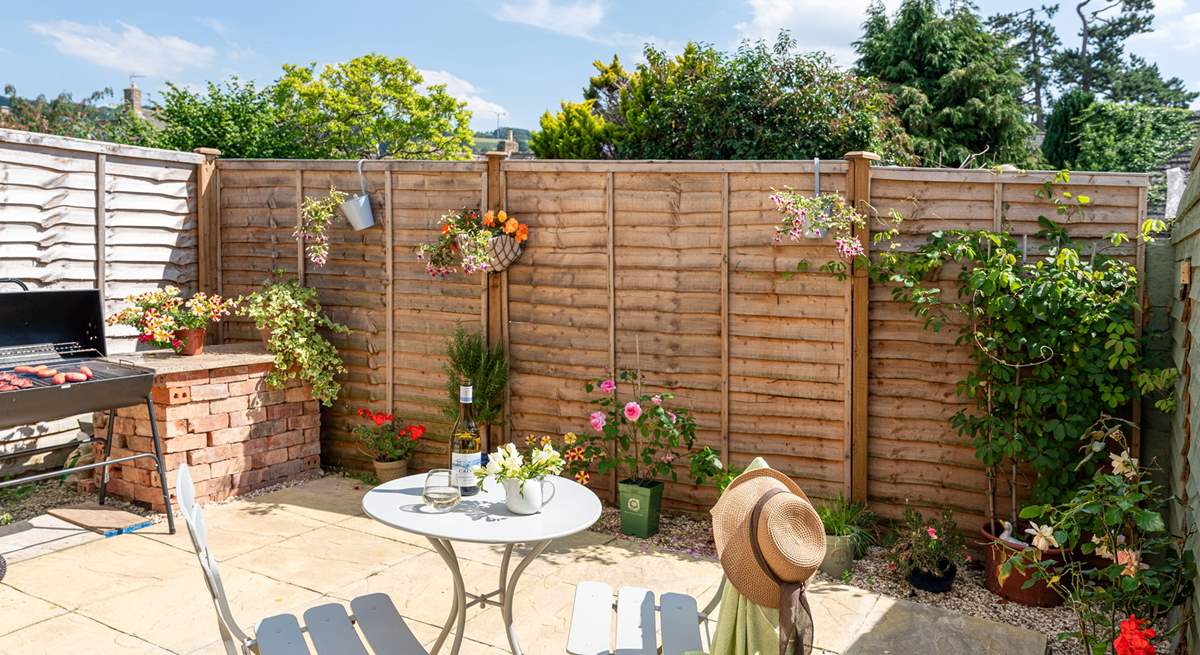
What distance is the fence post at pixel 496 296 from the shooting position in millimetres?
5363

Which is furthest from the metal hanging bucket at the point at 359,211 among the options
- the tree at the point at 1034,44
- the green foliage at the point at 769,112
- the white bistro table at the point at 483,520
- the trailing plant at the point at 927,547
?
the tree at the point at 1034,44

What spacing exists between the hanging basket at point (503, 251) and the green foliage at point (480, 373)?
0.50m

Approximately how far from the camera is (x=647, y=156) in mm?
11602

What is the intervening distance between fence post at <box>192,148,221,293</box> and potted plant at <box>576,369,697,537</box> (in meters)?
3.14

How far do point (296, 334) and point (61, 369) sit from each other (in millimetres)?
1492

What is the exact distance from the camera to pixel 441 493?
2820 millimetres

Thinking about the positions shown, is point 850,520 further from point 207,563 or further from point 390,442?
point 207,563

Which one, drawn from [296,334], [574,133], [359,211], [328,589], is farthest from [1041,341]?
[574,133]

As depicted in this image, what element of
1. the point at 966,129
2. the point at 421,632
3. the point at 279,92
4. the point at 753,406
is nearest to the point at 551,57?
the point at 279,92

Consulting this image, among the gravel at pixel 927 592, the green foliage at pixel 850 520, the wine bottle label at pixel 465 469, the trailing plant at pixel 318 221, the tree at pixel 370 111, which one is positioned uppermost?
the tree at pixel 370 111

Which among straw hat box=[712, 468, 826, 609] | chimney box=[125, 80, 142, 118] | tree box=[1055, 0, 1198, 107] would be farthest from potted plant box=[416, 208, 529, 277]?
chimney box=[125, 80, 142, 118]

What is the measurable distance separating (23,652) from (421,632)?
1511mm

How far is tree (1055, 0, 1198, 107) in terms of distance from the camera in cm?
2439

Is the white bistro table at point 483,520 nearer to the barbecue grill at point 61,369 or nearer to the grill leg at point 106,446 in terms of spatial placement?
the barbecue grill at point 61,369
